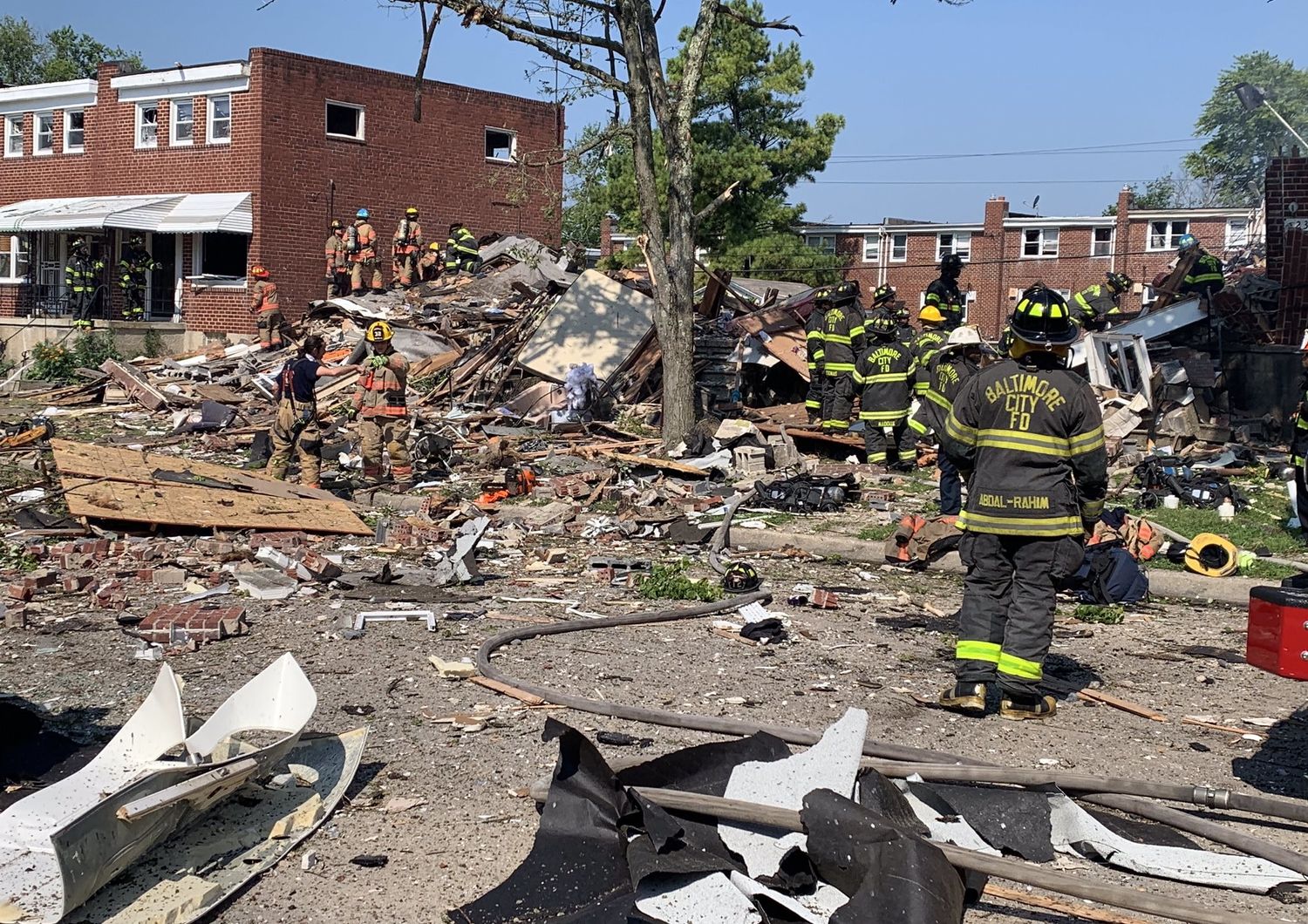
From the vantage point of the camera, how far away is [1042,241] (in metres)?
48.2

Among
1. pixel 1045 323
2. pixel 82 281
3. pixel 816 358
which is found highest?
pixel 82 281

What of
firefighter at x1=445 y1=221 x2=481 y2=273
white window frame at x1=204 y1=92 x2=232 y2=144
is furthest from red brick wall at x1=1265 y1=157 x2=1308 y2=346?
white window frame at x1=204 y1=92 x2=232 y2=144

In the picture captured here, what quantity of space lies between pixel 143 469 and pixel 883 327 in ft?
25.9

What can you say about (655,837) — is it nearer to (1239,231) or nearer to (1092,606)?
(1092,606)

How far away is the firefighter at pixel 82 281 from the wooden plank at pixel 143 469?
55.0ft

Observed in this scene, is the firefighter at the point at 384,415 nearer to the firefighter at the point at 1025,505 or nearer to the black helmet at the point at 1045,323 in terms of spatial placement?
the firefighter at the point at 1025,505

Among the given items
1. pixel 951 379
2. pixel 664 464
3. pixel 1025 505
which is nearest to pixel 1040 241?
A: pixel 664 464

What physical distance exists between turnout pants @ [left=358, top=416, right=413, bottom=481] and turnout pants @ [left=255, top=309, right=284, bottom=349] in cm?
1039

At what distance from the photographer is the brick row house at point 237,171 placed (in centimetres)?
2881

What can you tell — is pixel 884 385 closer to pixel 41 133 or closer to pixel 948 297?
pixel 948 297

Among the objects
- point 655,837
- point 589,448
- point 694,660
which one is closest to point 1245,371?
point 589,448

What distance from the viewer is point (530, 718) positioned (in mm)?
5770

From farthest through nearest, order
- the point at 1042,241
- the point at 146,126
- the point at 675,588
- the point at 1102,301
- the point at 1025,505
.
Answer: the point at 1042,241
the point at 146,126
the point at 1102,301
the point at 675,588
the point at 1025,505

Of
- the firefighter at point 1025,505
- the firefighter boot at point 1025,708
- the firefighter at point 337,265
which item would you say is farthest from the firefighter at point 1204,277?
the firefighter at point 337,265
